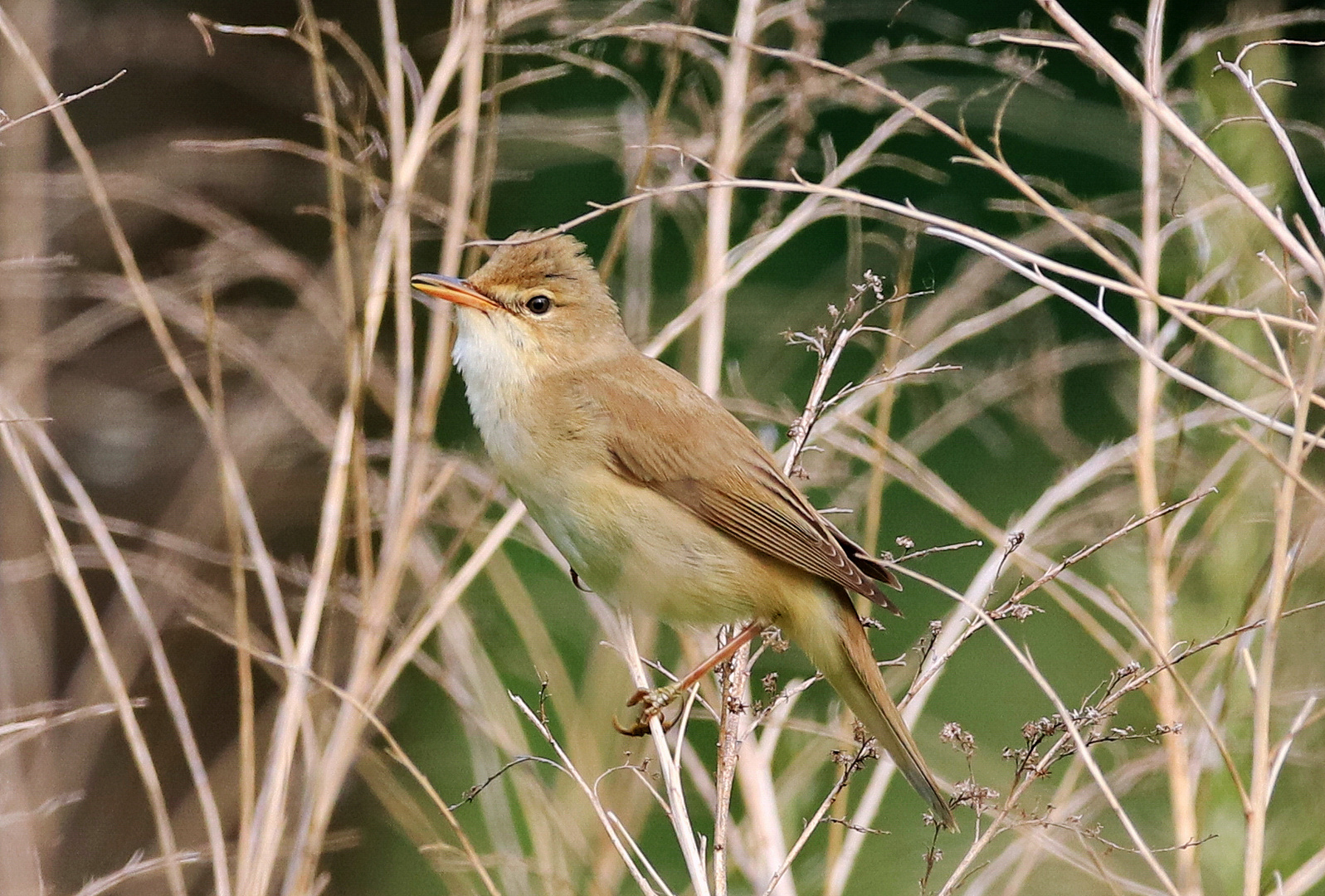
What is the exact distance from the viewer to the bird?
8.11 feet

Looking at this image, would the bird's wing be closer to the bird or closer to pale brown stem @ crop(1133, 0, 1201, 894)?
the bird

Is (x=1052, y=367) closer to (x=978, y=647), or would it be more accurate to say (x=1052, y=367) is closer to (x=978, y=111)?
(x=978, y=111)

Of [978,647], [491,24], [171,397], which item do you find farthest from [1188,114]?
[171,397]

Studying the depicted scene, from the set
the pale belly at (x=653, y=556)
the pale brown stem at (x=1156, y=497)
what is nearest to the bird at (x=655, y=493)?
the pale belly at (x=653, y=556)

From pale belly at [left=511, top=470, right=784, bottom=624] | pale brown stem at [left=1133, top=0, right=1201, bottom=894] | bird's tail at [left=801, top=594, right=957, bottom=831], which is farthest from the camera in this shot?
pale belly at [left=511, top=470, right=784, bottom=624]

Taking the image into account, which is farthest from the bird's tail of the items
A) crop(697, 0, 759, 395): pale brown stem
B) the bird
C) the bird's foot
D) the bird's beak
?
the bird's beak

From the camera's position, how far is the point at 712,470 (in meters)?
2.60

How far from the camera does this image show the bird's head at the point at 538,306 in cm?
272

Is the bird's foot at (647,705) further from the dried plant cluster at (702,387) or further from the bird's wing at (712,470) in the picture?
the bird's wing at (712,470)

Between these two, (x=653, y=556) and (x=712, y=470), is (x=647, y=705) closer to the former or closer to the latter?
(x=653, y=556)

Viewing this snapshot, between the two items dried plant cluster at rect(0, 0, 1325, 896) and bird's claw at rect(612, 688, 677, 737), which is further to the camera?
bird's claw at rect(612, 688, 677, 737)

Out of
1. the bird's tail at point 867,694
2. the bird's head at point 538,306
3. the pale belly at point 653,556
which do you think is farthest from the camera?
the bird's head at point 538,306

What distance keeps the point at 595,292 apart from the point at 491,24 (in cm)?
61

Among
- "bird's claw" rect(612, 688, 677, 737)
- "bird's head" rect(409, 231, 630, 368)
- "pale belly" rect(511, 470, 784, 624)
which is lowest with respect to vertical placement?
"bird's claw" rect(612, 688, 677, 737)
